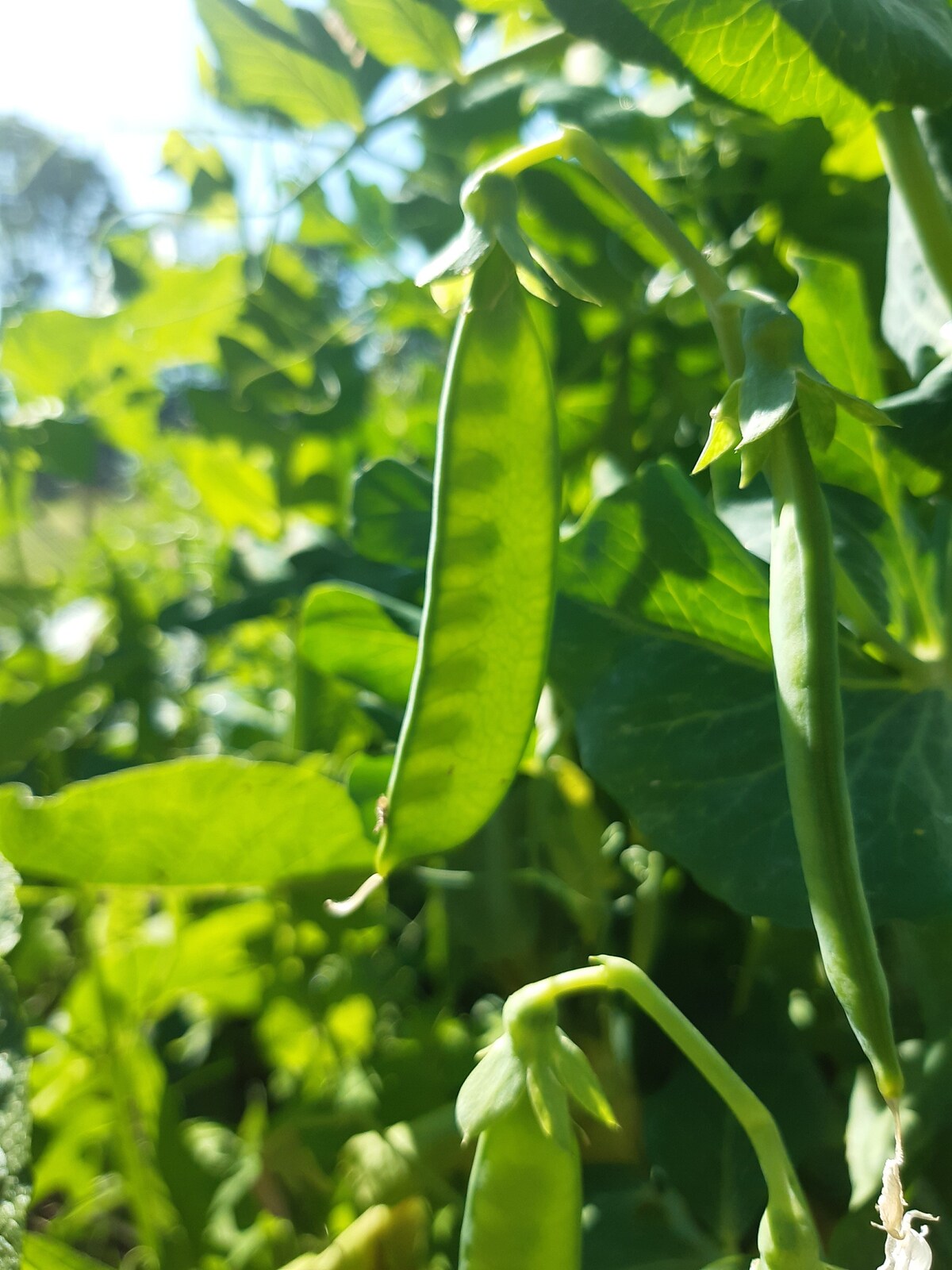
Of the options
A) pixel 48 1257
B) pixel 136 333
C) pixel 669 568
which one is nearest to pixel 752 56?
pixel 669 568

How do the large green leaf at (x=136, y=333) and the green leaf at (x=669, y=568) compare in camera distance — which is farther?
the large green leaf at (x=136, y=333)

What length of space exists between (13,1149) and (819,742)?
21 centimetres

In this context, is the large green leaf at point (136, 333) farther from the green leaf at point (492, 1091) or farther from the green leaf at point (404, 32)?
Answer: the green leaf at point (492, 1091)

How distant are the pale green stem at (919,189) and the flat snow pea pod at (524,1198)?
24 centimetres

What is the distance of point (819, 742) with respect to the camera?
0.18 meters

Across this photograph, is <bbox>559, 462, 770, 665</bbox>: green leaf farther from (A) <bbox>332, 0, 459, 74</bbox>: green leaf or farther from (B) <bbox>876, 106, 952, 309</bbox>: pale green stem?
(A) <bbox>332, 0, 459, 74</bbox>: green leaf

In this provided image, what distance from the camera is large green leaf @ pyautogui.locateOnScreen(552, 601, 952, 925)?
0.81 ft

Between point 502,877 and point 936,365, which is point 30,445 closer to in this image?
point 502,877

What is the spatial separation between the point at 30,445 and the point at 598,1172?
1.97ft

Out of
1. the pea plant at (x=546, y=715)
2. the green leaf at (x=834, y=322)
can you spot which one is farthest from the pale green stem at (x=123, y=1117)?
the green leaf at (x=834, y=322)

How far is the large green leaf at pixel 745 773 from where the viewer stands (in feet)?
0.81

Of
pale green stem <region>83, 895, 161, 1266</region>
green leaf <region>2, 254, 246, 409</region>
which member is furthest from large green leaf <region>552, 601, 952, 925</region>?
green leaf <region>2, 254, 246, 409</region>

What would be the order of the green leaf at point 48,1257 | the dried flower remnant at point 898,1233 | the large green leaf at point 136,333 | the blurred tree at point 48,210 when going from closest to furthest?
the dried flower remnant at point 898,1233, the green leaf at point 48,1257, the large green leaf at point 136,333, the blurred tree at point 48,210

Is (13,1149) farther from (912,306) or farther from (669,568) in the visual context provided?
(912,306)
